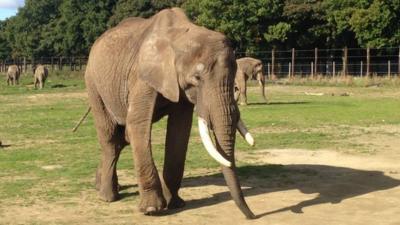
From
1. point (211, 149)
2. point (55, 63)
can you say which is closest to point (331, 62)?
point (55, 63)

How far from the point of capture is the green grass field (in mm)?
10023

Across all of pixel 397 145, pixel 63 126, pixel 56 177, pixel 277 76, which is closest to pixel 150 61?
pixel 56 177

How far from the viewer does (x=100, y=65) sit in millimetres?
8828

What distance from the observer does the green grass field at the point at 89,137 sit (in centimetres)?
1002

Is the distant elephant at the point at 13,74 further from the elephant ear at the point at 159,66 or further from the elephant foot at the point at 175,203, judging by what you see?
the elephant ear at the point at 159,66

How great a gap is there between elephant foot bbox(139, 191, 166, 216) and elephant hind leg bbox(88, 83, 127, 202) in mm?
1062

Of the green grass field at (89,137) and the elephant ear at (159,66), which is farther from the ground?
the elephant ear at (159,66)

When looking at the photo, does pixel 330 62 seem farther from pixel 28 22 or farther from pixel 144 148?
pixel 28 22

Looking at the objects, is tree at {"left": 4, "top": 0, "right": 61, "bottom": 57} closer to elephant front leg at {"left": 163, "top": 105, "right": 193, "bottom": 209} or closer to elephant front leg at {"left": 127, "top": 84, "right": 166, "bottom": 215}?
elephant front leg at {"left": 163, "top": 105, "right": 193, "bottom": 209}

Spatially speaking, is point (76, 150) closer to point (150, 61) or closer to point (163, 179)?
point (163, 179)

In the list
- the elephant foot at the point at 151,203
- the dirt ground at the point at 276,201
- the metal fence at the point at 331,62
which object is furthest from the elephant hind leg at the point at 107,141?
the metal fence at the point at 331,62

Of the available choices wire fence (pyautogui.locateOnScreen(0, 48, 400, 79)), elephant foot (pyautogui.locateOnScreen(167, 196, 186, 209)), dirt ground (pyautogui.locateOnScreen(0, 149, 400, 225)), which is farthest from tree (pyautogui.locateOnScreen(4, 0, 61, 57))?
elephant foot (pyautogui.locateOnScreen(167, 196, 186, 209))

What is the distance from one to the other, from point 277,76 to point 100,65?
40.9 m

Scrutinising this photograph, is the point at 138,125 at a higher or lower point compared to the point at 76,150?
higher
